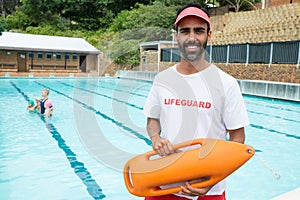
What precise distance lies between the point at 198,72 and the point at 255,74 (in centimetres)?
1503

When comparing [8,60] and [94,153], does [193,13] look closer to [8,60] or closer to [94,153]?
[94,153]

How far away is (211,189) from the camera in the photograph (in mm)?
1663

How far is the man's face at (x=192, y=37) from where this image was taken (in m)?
1.63

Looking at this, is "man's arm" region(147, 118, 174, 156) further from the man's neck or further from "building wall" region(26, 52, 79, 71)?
"building wall" region(26, 52, 79, 71)

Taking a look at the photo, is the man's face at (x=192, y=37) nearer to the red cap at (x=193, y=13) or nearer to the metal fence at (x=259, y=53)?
the red cap at (x=193, y=13)

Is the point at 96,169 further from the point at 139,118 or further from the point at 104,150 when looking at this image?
the point at 139,118

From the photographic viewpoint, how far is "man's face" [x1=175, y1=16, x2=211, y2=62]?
1634mm

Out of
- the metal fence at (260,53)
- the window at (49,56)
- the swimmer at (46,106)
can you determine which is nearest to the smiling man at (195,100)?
the swimmer at (46,106)

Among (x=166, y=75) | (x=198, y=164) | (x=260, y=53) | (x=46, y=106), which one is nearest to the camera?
(x=198, y=164)

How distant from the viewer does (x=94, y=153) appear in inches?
215

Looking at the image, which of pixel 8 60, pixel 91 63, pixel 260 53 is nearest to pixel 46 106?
pixel 260 53

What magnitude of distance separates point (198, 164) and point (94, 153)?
4.17 m

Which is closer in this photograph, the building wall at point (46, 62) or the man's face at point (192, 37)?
the man's face at point (192, 37)

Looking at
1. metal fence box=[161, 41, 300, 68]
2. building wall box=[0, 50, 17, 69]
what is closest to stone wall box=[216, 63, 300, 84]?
metal fence box=[161, 41, 300, 68]
